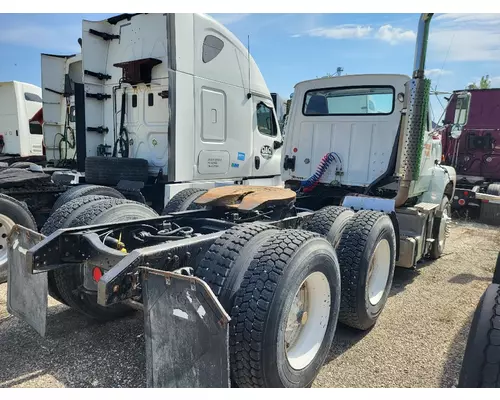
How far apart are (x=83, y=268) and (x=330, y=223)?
2112 mm

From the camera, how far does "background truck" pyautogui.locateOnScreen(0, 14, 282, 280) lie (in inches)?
233

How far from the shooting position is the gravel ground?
2.88 meters

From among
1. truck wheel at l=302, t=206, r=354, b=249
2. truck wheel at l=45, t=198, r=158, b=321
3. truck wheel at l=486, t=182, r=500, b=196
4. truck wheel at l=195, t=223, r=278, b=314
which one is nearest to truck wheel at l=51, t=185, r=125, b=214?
truck wheel at l=45, t=198, r=158, b=321

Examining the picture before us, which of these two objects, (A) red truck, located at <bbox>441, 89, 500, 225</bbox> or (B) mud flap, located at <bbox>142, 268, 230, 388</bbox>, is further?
(A) red truck, located at <bbox>441, 89, 500, 225</bbox>

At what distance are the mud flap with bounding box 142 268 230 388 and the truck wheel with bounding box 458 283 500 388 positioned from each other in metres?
1.10

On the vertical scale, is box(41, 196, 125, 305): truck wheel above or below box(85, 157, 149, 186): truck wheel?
below

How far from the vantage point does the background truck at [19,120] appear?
435 inches

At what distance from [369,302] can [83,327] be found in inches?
99.4

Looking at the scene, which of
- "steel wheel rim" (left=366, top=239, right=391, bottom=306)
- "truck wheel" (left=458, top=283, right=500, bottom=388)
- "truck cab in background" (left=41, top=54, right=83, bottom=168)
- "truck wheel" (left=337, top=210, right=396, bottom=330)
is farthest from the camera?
"truck cab in background" (left=41, top=54, right=83, bottom=168)

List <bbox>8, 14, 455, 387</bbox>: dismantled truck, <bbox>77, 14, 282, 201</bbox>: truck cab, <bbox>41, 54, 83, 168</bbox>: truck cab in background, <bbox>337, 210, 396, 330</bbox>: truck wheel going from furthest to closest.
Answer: <bbox>41, 54, 83, 168</bbox>: truck cab in background → <bbox>77, 14, 282, 201</bbox>: truck cab → <bbox>337, 210, 396, 330</bbox>: truck wheel → <bbox>8, 14, 455, 387</bbox>: dismantled truck

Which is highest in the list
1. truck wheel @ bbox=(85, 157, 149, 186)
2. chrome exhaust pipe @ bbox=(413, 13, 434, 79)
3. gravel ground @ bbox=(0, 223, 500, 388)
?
chrome exhaust pipe @ bbox=(413, 13, 434, 79)

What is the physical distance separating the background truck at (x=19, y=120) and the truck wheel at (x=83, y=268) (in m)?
8.89

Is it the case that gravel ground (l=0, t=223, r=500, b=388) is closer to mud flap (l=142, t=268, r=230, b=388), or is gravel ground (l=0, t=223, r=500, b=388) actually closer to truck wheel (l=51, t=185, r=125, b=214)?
mud flap (l=142, t=268, r=230, b=388)

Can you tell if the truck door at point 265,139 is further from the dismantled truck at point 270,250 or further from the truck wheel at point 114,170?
the truck wheel at point 114,170
